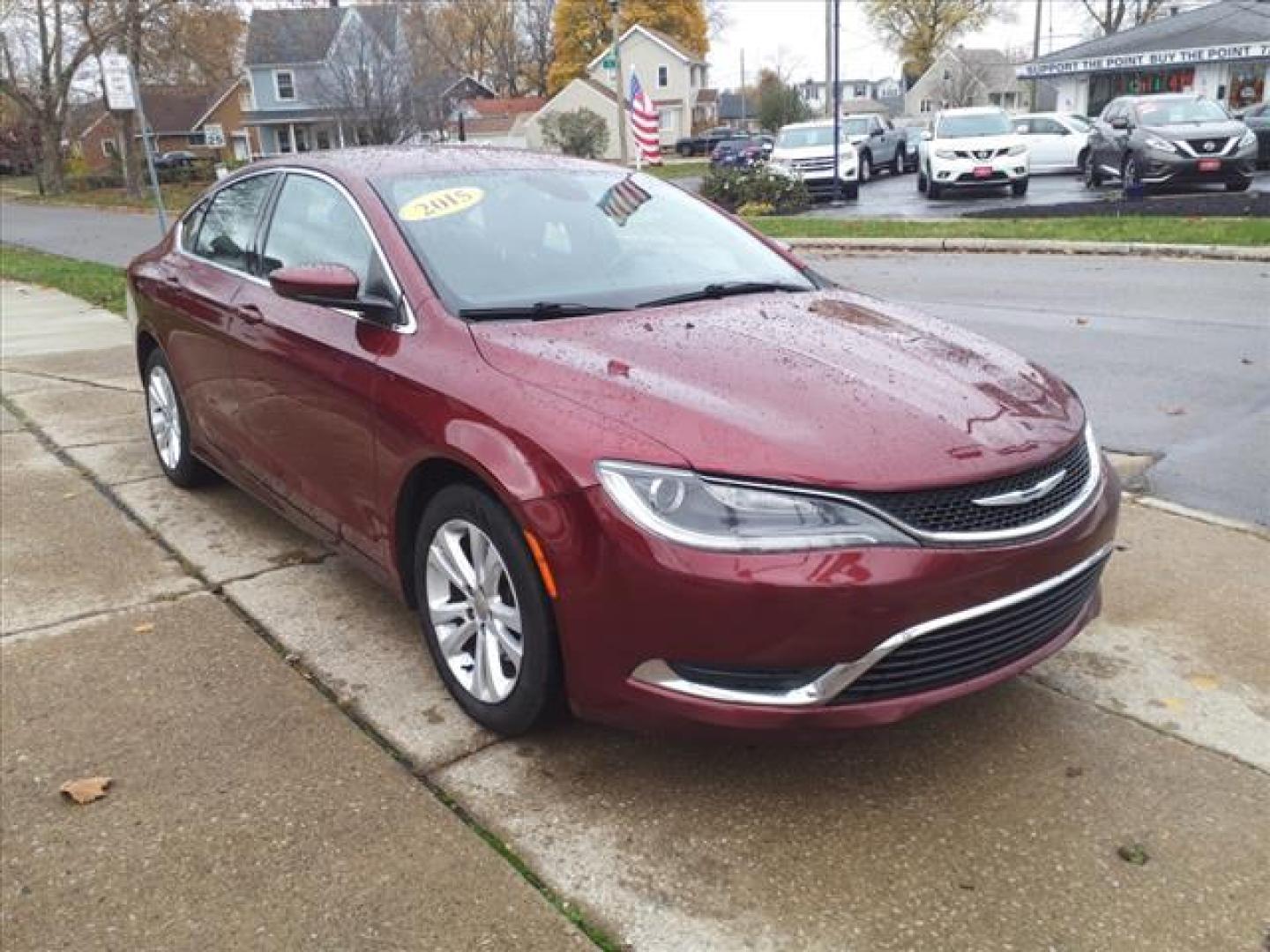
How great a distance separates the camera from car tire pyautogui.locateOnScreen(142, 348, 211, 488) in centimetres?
530

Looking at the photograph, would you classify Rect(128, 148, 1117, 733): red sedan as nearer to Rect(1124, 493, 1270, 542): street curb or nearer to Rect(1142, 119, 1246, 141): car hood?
Rect(1124, 493, 1270, 542): street curb

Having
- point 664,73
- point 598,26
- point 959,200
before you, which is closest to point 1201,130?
point 959,200

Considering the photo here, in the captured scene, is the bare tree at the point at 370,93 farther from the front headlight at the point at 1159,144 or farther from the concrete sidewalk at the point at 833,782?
the concrete sidewalk at the point at 833,782

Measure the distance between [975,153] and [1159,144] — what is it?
3434mm

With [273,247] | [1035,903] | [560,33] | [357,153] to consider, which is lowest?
[1035,903]

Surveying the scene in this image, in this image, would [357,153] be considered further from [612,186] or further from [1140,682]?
[1140,682]

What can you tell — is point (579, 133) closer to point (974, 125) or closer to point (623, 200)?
point (974, 125)

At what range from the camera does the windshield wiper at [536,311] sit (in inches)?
131

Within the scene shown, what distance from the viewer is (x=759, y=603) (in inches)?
97.4

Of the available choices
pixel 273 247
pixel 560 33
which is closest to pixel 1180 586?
pixel 273 247

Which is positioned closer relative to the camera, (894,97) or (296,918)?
(296,918)

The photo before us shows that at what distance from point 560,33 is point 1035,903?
80256 millimetres

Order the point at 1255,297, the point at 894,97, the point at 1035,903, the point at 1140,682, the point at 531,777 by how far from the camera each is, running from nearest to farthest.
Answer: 1. the point at 1035,903
2. the point at 531,777
3. the point at 1140,682
4. the point at 1255,297
5. the point at 894,97

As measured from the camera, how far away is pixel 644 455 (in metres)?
2.62
